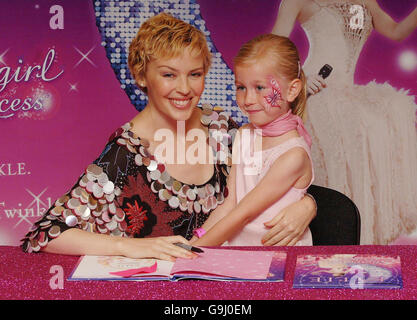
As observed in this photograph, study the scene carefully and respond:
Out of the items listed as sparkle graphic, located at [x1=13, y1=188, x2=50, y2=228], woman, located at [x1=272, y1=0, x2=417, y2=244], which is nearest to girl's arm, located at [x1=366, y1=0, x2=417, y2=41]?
woman, located at [x1=272, y1=0, x2=417, y2=244]

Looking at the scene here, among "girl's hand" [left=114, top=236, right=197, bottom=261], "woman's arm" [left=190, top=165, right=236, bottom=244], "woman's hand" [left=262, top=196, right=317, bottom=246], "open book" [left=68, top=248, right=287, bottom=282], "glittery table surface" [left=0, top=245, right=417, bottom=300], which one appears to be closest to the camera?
"glittery table surface" [left=0, top=245, right=417, bottom=300]

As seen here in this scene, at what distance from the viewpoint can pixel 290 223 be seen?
2539mm

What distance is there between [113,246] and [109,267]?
192mm

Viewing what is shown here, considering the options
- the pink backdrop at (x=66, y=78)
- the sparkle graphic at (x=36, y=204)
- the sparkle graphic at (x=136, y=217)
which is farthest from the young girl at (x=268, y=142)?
the sparkle graphic at (x=36, y=204)

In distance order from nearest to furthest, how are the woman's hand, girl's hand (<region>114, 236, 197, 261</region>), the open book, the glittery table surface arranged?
the glittery table surface < the open book < girl's hand (<region>114, 236, 197, 261</region>) < the woman's hand

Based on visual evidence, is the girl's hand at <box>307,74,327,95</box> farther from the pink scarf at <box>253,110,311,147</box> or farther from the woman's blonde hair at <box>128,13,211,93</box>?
the woman's blonde hair at <box>128,13,211,93</box>

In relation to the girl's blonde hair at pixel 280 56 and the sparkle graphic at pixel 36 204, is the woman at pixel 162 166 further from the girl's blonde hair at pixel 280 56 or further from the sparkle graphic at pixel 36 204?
the sparkle graphic at pixel 36 204

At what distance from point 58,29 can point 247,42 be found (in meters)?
0.74

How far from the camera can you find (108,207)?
8.20 ft

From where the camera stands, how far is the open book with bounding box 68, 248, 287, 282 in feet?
6.43

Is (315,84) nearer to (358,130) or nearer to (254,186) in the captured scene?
(358,130)
